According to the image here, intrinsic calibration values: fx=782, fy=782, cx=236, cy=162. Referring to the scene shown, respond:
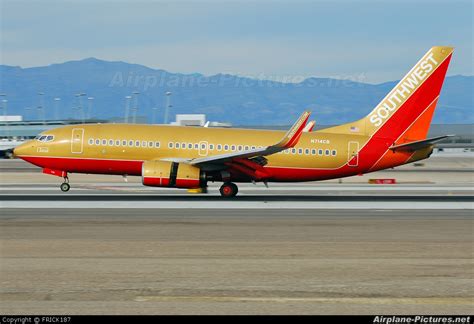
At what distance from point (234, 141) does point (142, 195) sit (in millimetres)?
5369

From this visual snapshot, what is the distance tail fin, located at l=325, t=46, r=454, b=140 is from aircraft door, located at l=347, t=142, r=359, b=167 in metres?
1.07

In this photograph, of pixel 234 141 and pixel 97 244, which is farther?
pixel 234 141

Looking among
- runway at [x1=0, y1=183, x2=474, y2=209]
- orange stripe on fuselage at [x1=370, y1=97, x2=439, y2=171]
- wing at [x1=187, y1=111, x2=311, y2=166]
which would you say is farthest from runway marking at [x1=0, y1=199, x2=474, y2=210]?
orange stripe on fuselage at [x1=370, y1=97, x2=439, y2=171]

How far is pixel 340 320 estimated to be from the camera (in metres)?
12.6

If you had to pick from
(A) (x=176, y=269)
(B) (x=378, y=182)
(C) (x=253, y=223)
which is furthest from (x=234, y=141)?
(A) (x=176, y=269)

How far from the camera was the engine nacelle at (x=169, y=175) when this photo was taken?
120 ft

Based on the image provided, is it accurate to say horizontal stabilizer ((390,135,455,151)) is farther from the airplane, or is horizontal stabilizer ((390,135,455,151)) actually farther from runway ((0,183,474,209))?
runway ((0,183,474,209))

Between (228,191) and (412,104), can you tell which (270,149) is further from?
(412,104)

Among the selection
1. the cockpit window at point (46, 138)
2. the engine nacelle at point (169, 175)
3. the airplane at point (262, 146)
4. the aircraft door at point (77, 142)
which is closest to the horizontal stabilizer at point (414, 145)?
the airplane at point (262, 146)

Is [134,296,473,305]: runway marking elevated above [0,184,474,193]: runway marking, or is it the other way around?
[134,296,473,305]: runway marking

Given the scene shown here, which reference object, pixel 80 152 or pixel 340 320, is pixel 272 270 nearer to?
pixel 340 320

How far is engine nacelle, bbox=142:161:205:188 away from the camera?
120ft

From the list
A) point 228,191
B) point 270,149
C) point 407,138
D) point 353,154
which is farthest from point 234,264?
point 407,138

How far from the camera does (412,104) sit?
133ft
